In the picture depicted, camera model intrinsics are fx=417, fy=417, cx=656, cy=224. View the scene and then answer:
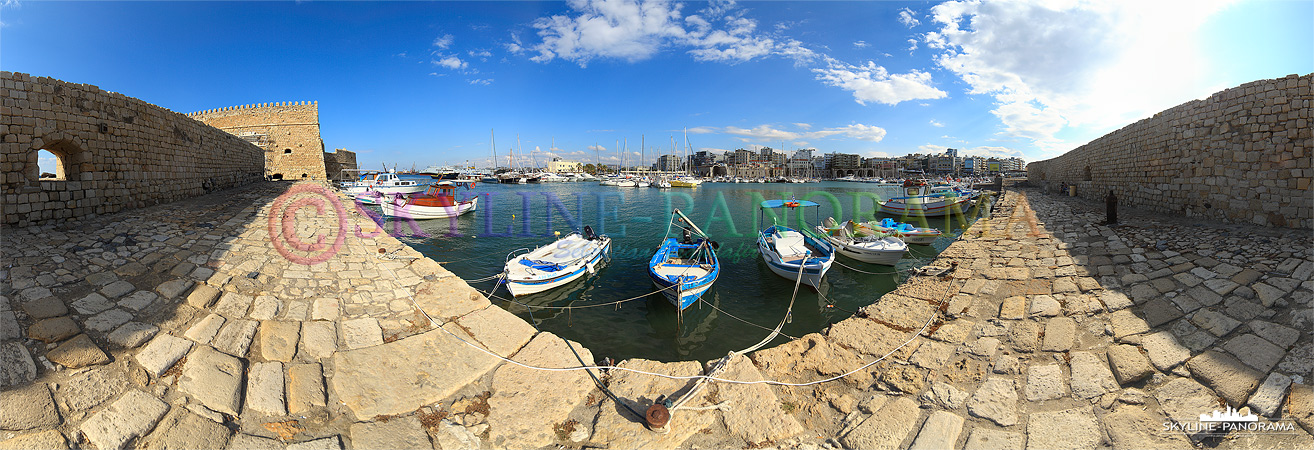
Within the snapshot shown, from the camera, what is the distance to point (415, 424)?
12.0 ft

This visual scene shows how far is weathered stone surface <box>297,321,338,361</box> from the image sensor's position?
14.4ft

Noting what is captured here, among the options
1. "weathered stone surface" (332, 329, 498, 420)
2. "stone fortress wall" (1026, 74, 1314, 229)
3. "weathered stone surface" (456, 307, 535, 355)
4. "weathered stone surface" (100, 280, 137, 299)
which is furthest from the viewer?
"stone fortress wall" (1026, 74, 1314, 229)

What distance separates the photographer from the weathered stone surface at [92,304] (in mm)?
4200

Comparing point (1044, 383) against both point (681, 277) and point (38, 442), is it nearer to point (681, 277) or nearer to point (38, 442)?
point (681, 277)

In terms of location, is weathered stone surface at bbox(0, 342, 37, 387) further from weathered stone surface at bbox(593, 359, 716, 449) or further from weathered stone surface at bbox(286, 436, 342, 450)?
weathered stone surface at bbox(593, 359, 716, 449)

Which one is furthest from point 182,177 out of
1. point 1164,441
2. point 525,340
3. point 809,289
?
point 1164,441

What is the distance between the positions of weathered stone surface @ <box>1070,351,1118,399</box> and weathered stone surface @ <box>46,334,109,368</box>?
356 inches

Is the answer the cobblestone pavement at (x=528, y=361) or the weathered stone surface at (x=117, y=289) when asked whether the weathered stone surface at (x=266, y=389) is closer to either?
the cobblestone pavement at (x=528, y=361)

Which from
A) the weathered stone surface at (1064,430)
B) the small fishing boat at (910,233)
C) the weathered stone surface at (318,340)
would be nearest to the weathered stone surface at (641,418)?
the weathered stone surface at (1064,430)

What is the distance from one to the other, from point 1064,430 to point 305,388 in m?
6.88

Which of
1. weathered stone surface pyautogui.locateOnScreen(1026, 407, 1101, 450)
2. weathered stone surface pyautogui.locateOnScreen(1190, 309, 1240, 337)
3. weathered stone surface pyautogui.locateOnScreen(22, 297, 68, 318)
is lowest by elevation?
weathered stone surface pyautogui.locateOnScreen(1026, 407, 1101, 450)

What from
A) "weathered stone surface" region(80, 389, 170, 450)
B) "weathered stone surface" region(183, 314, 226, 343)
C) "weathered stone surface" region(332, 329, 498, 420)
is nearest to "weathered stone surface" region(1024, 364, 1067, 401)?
"weathered stone surface" region(332, 329, 498, 420)

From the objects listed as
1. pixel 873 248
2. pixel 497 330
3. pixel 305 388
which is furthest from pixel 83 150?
pixel 873 248

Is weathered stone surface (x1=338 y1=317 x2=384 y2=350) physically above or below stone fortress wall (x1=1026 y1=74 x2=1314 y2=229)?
below
